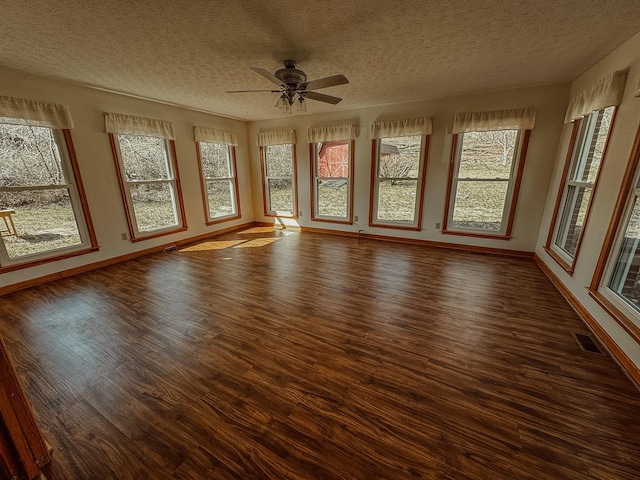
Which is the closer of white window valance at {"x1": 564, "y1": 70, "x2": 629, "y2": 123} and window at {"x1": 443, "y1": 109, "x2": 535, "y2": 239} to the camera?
white window valance at {"x1": 564, "y1": 70, "x2": 629, "y2": 123}

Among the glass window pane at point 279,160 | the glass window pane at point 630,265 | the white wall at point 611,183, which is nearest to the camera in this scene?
the glass window pane at point 630,265

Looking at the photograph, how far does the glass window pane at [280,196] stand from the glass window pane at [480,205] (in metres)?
3.43

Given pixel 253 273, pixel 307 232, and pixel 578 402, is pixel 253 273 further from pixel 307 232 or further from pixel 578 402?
pixel 578 402

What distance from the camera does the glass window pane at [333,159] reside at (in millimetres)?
5020

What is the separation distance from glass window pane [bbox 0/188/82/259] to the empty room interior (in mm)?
26

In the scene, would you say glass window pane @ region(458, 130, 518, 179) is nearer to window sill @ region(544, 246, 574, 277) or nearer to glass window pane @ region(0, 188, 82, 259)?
window sill @ region(544, 246, 574, 277)

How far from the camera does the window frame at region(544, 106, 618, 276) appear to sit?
2.69 meters

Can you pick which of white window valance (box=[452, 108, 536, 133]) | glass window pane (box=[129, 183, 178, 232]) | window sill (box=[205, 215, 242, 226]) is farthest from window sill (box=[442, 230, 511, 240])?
glass window pane (box=[129, 183, 178, 232])

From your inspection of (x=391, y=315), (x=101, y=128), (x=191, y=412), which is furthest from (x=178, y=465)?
(x=101, y=128)

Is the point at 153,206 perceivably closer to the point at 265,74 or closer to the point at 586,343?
the point at 265,74

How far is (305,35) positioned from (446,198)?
330cm

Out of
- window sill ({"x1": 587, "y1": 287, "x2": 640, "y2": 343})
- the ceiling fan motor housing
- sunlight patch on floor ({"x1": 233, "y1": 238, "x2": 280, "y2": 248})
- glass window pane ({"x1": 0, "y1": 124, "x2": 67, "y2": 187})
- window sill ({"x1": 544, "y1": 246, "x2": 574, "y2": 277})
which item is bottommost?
sunlight patch on floor ({"x1": 233, "y1": 238, "x2": 280, "y2": 248})

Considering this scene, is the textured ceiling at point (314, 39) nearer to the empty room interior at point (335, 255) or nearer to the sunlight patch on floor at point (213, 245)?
the empty room interior at point (335, 255)

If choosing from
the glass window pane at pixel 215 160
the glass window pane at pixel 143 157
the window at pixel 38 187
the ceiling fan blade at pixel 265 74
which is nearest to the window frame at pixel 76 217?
the window at pixel 38 187
